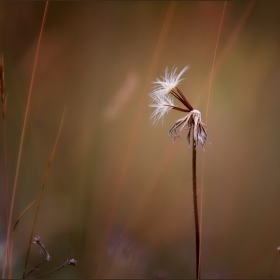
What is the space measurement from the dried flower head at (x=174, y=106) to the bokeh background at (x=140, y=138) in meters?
0.03

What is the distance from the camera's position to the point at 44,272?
85 cm

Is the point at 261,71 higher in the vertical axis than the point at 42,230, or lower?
higher

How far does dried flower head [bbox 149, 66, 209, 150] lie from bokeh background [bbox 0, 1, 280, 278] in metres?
0.03

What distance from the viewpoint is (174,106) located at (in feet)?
2.33

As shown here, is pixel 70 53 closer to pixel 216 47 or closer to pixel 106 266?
pixel 216 47

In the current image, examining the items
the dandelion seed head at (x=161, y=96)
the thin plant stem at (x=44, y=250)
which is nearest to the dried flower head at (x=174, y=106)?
the dandelion seed head at (x=161, y=96)

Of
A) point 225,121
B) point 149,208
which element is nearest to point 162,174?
point 149,208

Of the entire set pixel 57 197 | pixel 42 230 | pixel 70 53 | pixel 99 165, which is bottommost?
pixel 42 230

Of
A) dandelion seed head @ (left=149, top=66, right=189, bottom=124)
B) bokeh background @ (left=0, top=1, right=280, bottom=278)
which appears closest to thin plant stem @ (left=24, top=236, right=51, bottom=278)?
bokeh background @ (left=0, top=1, right=280, bottom=278)

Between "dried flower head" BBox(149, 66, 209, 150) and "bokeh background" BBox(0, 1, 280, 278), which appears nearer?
"dried flower head" BBox(149, 66, 209, 150)

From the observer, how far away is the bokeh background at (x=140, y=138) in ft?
2.75

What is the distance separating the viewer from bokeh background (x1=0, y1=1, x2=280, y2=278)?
838 mm

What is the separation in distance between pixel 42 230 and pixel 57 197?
10 centimetres

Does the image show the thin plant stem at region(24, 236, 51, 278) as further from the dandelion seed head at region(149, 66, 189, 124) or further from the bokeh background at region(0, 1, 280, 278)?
the dandelion seed head at region(149, 66, 189, 124)
